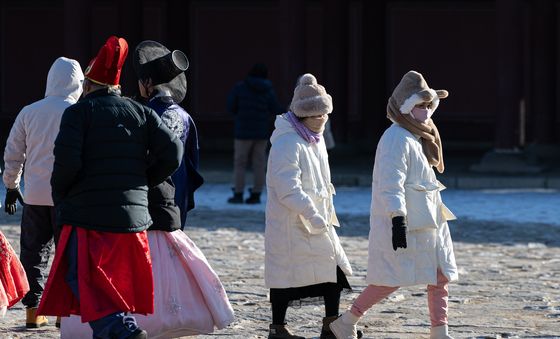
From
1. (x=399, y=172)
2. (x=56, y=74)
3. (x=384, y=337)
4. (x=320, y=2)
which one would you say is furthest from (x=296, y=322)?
(x=320, y=2)

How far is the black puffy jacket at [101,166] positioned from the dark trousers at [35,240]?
159 cm

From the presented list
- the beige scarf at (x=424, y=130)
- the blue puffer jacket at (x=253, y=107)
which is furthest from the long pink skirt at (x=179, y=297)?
the blue puffer jacket at (x=253, y=107)

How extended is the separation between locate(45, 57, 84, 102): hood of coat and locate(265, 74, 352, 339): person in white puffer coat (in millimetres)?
1317

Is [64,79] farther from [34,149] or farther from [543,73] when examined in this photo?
[543,73]

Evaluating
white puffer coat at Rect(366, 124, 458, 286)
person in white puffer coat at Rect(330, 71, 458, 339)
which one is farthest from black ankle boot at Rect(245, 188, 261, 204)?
white puffer coat at Rect(366, 124, 458, 286)

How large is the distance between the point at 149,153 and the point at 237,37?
15.6 meters

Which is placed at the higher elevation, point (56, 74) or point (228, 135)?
point (56, 74)

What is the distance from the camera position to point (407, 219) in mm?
7328

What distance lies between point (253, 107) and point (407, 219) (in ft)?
26.2

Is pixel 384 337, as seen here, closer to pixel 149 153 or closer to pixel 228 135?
pixel 149 153

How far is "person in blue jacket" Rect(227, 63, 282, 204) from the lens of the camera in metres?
15.1

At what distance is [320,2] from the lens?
2169 cm

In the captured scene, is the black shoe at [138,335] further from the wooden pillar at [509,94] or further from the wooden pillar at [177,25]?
the wooden pillar at [177,25]

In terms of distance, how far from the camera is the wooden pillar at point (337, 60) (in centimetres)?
2034
